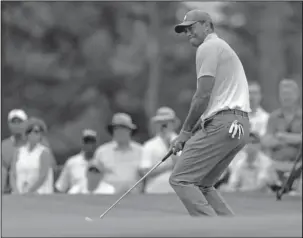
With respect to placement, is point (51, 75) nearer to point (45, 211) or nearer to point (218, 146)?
point (45, 211)

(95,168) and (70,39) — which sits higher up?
(70,39)

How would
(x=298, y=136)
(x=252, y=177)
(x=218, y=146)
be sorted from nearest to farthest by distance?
(x=218, y=146), (x=298, y=136), (x=252, y=177)

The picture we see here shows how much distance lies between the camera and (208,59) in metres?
7.76

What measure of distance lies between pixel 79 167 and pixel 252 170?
81.7 inches

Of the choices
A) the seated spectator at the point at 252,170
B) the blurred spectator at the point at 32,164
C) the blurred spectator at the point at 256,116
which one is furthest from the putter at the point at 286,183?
the blurred spectator at the point at 32,164

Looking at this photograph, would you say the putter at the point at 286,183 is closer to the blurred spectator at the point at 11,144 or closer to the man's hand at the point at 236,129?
the blurred spectator at the point at 11,144

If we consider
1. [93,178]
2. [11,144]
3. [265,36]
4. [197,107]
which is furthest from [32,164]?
[265,36]

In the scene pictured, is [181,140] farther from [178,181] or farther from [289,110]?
[289,110]

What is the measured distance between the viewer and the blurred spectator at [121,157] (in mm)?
12391

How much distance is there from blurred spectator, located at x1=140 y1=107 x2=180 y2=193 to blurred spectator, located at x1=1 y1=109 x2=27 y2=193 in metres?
1.55

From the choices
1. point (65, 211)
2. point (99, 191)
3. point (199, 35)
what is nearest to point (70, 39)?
point (99, 191)

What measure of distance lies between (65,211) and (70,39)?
62.7 feet

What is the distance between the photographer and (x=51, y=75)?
94.6 feet

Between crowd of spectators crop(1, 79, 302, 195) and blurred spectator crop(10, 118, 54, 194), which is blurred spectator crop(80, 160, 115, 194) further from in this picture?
blurred spectator crop(10, 118, 54, 194)
